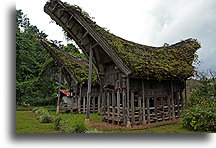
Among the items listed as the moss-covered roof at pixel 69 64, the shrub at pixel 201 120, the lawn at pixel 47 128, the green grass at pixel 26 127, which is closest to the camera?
the green grass at pixel 26 127

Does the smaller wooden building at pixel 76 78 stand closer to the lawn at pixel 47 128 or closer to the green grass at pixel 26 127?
the lawn at pixel 47 128

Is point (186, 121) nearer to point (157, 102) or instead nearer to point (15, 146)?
point (157, 102)

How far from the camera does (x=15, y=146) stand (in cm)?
325

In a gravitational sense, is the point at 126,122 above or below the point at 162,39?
below

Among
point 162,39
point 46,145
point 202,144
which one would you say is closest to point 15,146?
point 46,145

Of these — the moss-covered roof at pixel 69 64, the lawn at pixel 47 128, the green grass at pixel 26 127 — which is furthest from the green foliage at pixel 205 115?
the moss-covered roof at pixel 69 64

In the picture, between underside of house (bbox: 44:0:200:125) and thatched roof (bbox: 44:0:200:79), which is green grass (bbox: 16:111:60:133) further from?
Answer: thatched roof (bbox: 44:0:200:79)

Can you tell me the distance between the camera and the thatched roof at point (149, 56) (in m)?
5.88

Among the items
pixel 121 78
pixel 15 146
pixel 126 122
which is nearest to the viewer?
pixel 15 146

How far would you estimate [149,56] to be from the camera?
7152 millimetres

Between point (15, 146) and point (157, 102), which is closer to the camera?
point (15, 146)

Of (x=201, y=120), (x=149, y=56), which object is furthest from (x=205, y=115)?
(x=149, y=56)

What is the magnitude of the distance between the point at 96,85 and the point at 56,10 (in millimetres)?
7023

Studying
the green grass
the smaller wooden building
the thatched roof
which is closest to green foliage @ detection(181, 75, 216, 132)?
the thatched roof
